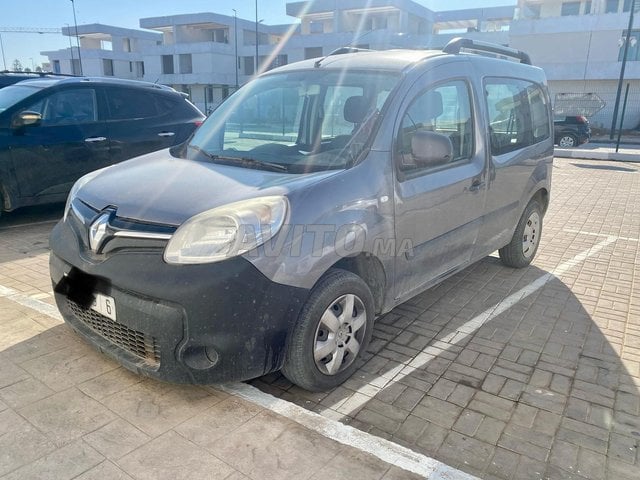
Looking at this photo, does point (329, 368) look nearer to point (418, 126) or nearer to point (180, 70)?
point (418, 126)

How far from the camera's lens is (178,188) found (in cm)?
286

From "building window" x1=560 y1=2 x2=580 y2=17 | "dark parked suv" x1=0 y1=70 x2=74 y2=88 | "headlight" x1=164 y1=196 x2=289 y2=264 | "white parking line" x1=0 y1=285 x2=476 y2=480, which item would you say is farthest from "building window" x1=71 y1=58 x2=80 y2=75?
"white parking line" x1=0 y1=285 x2=476 y2=480

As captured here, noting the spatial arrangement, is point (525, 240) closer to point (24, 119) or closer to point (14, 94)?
point (24, 119)

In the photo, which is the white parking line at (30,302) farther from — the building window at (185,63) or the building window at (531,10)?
the building window at (185,63)

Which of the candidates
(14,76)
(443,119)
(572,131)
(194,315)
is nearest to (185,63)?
(572,131)

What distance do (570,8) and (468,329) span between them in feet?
139

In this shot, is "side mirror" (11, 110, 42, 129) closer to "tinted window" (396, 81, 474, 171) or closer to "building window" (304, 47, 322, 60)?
"tinted window" (396, 81, 474, 171)

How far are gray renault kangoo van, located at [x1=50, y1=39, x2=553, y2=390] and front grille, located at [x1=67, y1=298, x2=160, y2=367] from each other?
0.01m

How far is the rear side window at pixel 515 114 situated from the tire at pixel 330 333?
6.73 feet

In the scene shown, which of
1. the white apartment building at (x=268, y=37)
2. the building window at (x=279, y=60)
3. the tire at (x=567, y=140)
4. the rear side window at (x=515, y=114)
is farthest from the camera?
the building window at (x=279, y=60)

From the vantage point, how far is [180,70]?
174 feet

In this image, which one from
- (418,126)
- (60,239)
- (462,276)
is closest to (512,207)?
(462,276)

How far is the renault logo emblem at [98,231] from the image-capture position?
275 centimetres

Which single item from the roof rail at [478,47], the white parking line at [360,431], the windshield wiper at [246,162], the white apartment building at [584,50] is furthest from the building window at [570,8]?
the windshield wiper at [246,162]
